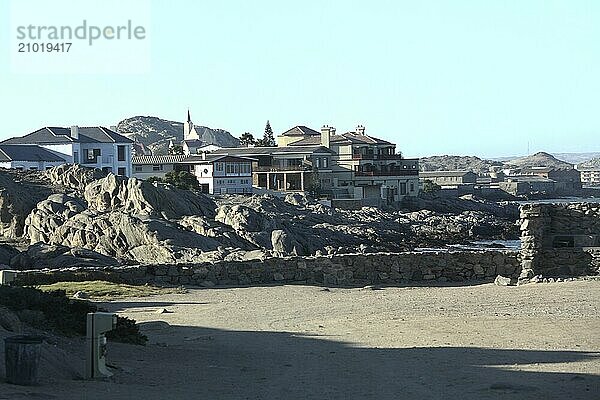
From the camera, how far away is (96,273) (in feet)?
78.7

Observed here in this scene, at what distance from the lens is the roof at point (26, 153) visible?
75.7 metres

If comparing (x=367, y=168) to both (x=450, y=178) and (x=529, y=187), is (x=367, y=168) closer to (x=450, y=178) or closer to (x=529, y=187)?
(x=450, y=178)

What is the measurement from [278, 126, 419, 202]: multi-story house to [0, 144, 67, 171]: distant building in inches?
1044

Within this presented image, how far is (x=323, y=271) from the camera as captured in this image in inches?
1000

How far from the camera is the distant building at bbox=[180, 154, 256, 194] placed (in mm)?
84375

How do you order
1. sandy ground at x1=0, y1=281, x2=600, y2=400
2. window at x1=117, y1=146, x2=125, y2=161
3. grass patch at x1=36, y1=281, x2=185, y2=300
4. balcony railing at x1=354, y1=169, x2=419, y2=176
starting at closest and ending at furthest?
sandy ground at x1=0, y1=281, x2=600, y2=400 < grass patch at x1=36, y1=281, x2=185, y2=300 < window at x1=117, y1=146, x2=125, y2=161 < balcony railing at x1=354, y1=169, x2=419, y2=176

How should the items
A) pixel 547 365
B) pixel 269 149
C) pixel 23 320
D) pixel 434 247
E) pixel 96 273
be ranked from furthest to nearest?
pixel 269 149
pixel 434 247
pixel 96 273
pixel 23 320
pixel 547 365

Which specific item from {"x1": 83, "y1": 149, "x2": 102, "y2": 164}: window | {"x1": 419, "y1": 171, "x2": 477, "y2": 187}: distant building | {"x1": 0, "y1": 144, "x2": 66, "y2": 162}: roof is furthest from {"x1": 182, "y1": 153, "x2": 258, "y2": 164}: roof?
{"x1": 419, "y1": 171, "x2": 477, "y2": 187}: distant building

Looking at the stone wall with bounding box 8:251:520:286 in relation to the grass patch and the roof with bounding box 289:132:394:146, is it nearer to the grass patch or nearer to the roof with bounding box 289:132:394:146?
the grass patch

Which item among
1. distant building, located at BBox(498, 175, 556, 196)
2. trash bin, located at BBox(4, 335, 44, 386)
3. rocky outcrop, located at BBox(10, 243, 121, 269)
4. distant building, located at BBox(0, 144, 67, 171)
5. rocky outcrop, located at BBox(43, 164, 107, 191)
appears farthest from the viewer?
distant building, located at BBox(498, 175, 556, 196)

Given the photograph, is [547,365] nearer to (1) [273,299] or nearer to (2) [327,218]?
(1) [273,299]

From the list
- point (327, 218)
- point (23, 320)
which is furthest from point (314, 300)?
point (327, 218)

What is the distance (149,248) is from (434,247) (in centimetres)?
2601

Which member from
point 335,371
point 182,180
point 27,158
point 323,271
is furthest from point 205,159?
point 335,371
